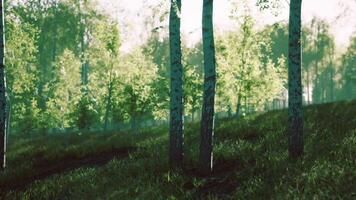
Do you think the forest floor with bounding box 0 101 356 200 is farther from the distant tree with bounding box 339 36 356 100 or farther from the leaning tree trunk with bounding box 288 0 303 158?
the distant tree with bounding box 339 36 356 100

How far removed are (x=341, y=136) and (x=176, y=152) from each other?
399 centimetres

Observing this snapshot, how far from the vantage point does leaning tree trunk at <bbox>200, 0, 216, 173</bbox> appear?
9891 millimetres

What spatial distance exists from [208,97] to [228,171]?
1694 millimetres

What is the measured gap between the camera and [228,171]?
988 cm

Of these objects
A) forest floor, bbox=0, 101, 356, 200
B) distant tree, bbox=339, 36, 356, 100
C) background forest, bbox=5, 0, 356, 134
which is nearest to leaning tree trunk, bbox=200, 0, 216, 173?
forest floor, bbox=0, 101, 356, 200

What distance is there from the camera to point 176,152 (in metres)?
10.9

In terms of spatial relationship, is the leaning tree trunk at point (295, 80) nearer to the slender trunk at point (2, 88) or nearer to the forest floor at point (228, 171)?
the forest floor at point (228, 171)

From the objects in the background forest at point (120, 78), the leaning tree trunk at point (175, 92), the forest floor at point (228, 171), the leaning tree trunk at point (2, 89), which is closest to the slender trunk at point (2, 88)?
the leaning tree trunk at point (2, 89)

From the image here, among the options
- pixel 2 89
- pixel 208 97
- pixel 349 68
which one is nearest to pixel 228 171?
pixel 208 97

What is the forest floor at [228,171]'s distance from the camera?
756 cm

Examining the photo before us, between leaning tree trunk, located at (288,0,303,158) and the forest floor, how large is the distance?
532mm

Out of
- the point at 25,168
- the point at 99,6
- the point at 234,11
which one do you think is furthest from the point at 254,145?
the point at 99,6

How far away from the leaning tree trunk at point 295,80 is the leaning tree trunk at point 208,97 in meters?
1.70

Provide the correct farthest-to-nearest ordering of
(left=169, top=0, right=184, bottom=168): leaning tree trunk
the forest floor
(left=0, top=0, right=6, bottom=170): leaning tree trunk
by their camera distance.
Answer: (left=0, top=0, right=6, bottom=170): leaning tree trunk, (left=169, top=0, right=184, bottom=168): leaning tree trunk, the forest floor
